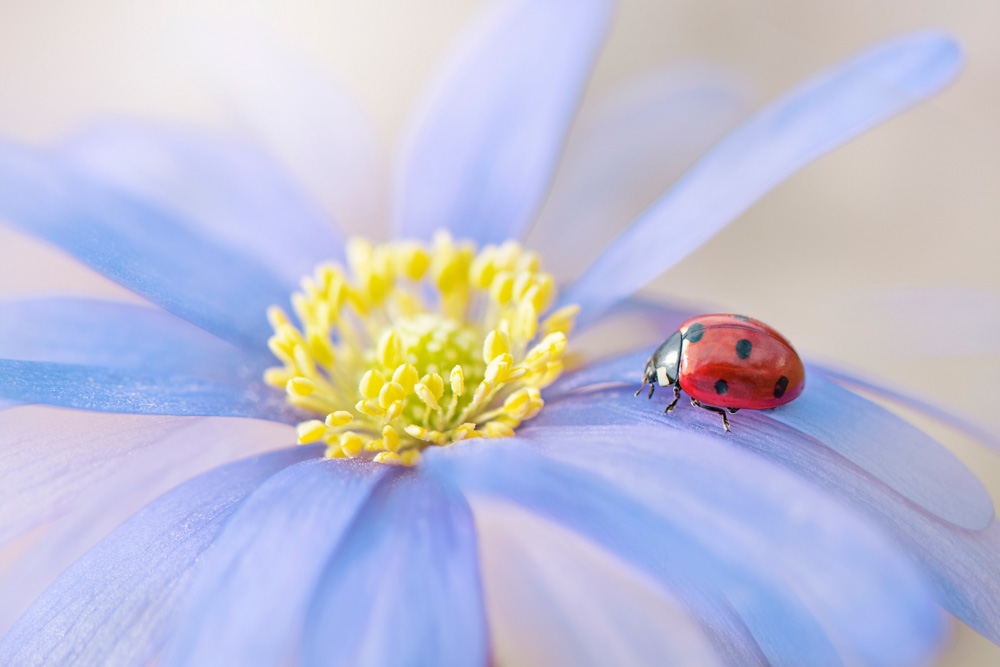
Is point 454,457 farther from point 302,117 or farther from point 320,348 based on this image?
point 302,117

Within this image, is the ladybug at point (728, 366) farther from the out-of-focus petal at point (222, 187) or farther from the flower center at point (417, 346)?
the out-of-focus petal at point (222, 187)

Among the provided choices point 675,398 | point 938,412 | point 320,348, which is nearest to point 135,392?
point 320,348

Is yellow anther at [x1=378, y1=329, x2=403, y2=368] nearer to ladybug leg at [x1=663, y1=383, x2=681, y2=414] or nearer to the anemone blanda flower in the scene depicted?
the anemone blanda flower

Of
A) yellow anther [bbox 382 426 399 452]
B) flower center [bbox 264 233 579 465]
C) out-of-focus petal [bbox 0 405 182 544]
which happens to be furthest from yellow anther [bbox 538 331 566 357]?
out-of-focus petal [bbox 0 405 182 544]

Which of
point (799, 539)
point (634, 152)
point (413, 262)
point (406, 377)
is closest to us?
point (799, 539)

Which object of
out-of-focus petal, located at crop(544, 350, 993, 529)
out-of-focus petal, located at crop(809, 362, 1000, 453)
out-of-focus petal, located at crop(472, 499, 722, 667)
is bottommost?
out-of-focus petal, located at crop(472, 499, 722, 667)

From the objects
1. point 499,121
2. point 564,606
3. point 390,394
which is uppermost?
point 499,121

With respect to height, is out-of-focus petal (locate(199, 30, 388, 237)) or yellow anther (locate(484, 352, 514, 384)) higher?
out-of-focus petal (locate(199, 30, 388, 237))
